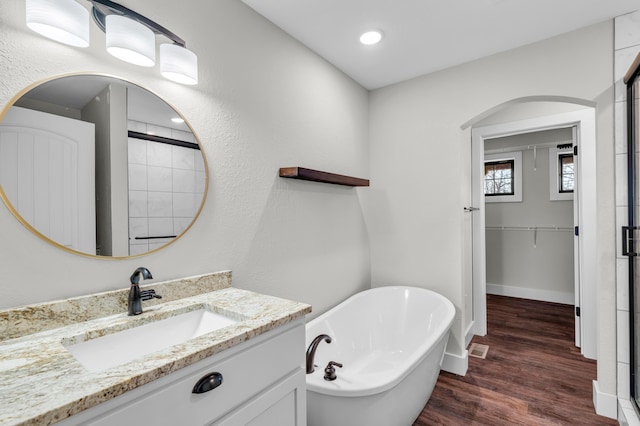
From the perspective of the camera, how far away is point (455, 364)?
2.51 m

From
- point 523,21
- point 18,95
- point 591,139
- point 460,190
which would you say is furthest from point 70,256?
point 591,139

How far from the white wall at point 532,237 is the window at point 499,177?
16cm

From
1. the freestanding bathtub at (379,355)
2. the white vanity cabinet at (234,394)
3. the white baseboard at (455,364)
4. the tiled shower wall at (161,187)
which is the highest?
the tiled shower wall at (161,187)

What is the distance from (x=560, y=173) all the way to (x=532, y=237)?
934 millimetres

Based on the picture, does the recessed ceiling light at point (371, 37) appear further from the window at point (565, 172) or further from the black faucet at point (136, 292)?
the window at point (565, 172)

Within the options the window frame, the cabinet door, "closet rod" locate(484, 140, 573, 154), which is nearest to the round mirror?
the cabinet door

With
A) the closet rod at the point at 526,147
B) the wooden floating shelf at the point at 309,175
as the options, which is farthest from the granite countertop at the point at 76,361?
the closet rod at the point at 526,147

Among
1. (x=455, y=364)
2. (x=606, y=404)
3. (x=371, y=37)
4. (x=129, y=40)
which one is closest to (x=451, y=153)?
(x=371, y=37)

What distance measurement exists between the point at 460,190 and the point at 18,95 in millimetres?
2654

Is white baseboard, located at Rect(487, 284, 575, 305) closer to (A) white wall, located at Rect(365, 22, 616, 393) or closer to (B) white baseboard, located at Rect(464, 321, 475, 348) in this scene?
(B) white baseboard, located at Rect(464, 321, 475, 348)

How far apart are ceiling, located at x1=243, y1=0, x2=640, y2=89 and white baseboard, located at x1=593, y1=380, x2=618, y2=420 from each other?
2.38m

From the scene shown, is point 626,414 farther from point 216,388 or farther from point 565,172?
point 565,172

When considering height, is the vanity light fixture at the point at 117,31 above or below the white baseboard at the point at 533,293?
above

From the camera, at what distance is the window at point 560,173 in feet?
13.4
